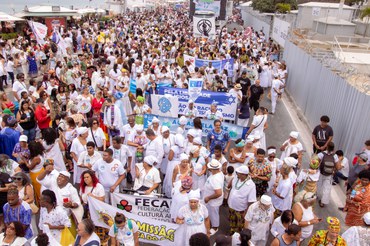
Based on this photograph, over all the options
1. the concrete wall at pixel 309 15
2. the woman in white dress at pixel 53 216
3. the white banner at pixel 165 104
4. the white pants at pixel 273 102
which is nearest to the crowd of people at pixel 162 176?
the woman in white dress at pixel 53 216

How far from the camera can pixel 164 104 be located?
10.9 m

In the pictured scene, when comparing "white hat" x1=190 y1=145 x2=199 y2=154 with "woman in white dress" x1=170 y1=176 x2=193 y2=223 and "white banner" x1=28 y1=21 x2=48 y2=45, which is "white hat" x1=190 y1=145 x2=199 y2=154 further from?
"white banner" x1=28 y1=21 x2=48 y2=45

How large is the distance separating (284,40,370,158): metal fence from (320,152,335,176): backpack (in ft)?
4.03

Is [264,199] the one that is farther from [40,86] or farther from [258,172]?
[40,86]

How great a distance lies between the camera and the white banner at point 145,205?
5.79 m

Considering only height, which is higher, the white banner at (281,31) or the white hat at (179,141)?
the white banner at (281,31)

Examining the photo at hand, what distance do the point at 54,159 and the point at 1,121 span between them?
1.99 m

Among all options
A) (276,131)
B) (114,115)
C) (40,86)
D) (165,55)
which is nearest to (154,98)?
(114,115)

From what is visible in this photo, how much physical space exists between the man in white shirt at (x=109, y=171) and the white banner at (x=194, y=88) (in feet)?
17.3

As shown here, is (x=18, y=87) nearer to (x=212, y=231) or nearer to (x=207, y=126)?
(x=207, y=126)

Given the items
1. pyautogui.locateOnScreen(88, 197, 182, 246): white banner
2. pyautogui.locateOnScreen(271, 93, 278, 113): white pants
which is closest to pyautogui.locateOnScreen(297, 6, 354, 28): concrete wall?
pyautogui.locateOnScreen(271, 93, 278, 113): white pants

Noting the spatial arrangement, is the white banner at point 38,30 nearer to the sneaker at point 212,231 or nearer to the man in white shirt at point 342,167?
the sneaker at point 212,231

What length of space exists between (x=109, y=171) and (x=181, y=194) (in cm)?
139

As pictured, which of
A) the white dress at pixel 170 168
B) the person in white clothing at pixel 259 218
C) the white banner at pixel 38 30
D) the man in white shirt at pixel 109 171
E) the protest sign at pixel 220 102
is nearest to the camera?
the person in white clothing at pixel 259 218
